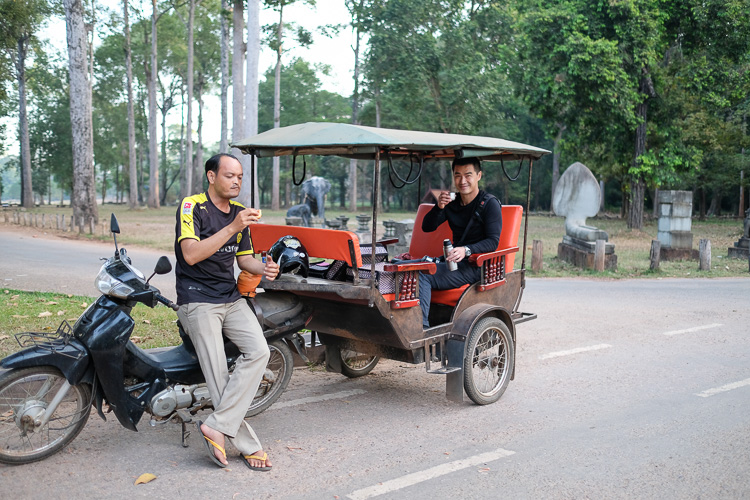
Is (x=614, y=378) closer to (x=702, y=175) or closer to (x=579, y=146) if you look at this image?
(x=579, y=146)

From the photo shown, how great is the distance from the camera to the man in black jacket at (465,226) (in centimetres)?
543

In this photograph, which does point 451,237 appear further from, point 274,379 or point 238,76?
point 238,76

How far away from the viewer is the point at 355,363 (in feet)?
20.0

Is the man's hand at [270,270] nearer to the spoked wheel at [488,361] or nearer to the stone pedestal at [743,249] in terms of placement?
the spoked wheel at [488,361]

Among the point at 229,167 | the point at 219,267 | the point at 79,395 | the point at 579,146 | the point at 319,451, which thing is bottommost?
the point at 319,451

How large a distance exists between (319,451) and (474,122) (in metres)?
36.7

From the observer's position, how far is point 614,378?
6195 millimetres

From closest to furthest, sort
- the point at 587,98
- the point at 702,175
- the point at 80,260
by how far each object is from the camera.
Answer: the point at 80,260, the point at 587,98, the point at 702,175

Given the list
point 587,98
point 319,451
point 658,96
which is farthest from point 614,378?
point 658,96

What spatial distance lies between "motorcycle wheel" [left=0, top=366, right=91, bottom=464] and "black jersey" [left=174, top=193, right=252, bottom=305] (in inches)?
32.7

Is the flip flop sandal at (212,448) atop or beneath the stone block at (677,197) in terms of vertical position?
beneath

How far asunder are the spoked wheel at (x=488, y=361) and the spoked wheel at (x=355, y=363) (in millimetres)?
972

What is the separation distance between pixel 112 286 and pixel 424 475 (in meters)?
2.13

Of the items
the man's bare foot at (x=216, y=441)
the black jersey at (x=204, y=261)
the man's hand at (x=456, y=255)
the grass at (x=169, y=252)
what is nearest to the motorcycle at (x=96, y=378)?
the black jersey at (x=204, y=261)
